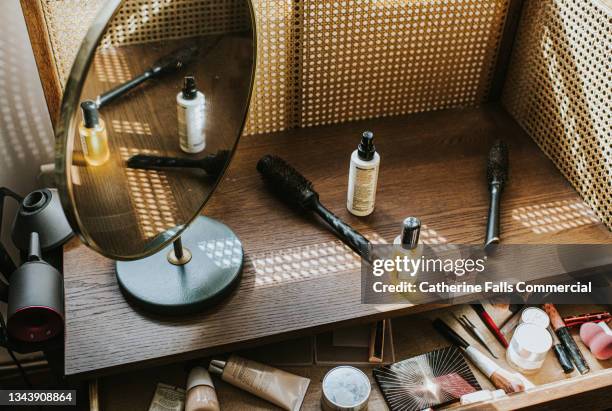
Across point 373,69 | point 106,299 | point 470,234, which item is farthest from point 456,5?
point 106,299

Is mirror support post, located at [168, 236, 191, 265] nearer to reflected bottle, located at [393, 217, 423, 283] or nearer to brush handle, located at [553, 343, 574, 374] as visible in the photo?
reflected bottle, located at [393, 217, 423, 283]

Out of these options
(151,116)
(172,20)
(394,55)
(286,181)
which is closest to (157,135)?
(151,116)

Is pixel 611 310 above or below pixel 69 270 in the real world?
below

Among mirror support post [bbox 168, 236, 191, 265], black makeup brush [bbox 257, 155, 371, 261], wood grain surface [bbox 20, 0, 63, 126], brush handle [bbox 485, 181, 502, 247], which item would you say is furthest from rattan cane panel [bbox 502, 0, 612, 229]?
wood grain surface [bbox 20, 0, 63, 126]

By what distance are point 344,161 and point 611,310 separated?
Answer: 50cm

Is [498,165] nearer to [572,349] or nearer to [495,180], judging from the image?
[495,180]

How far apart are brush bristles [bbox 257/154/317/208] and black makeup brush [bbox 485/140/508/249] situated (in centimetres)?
28

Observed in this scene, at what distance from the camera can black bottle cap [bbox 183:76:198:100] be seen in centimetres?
73

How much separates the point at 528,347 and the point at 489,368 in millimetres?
65

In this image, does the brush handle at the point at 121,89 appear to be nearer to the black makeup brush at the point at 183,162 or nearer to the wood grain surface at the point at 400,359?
the black makeup brush at the point at 183,162

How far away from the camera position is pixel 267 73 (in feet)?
3.45

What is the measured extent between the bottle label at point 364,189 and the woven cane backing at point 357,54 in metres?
0.24

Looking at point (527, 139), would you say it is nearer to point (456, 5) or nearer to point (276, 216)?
point (456, 5)

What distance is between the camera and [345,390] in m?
0.85
